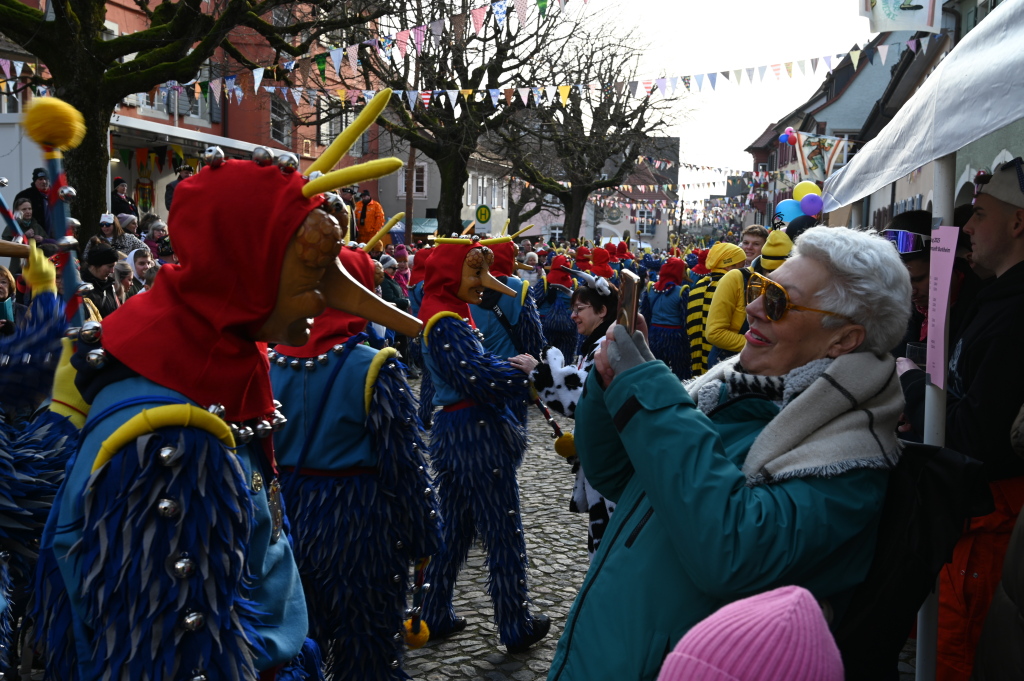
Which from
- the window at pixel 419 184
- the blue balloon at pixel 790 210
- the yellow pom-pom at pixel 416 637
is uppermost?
the window at pixel 419 184

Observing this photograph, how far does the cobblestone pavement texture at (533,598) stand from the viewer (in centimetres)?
416

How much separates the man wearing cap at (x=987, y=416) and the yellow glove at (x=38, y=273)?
2692mm

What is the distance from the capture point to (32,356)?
1.96 meters

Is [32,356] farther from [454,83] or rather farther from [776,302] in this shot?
[454,83]

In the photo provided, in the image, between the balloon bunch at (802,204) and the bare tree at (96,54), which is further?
the bare tree at (96,54)

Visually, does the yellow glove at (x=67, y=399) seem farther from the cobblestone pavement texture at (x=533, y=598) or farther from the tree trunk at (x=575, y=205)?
the tree trunk at (x=575, y=205)

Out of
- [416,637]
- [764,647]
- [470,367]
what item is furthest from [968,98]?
[416,637]

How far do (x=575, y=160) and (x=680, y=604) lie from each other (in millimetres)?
28650

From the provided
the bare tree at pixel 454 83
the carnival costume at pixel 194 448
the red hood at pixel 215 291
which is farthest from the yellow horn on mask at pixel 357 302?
the bare tree at pixel 454 83

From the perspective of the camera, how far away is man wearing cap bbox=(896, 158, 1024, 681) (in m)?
2.79

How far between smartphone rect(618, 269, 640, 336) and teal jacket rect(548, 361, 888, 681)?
0.11m

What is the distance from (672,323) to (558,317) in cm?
258

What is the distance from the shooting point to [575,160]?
96.8ft

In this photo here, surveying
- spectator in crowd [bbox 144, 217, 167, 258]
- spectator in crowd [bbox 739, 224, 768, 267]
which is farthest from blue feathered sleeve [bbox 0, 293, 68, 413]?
spectator in crowd [bbox 144, 217, 167, 258]
